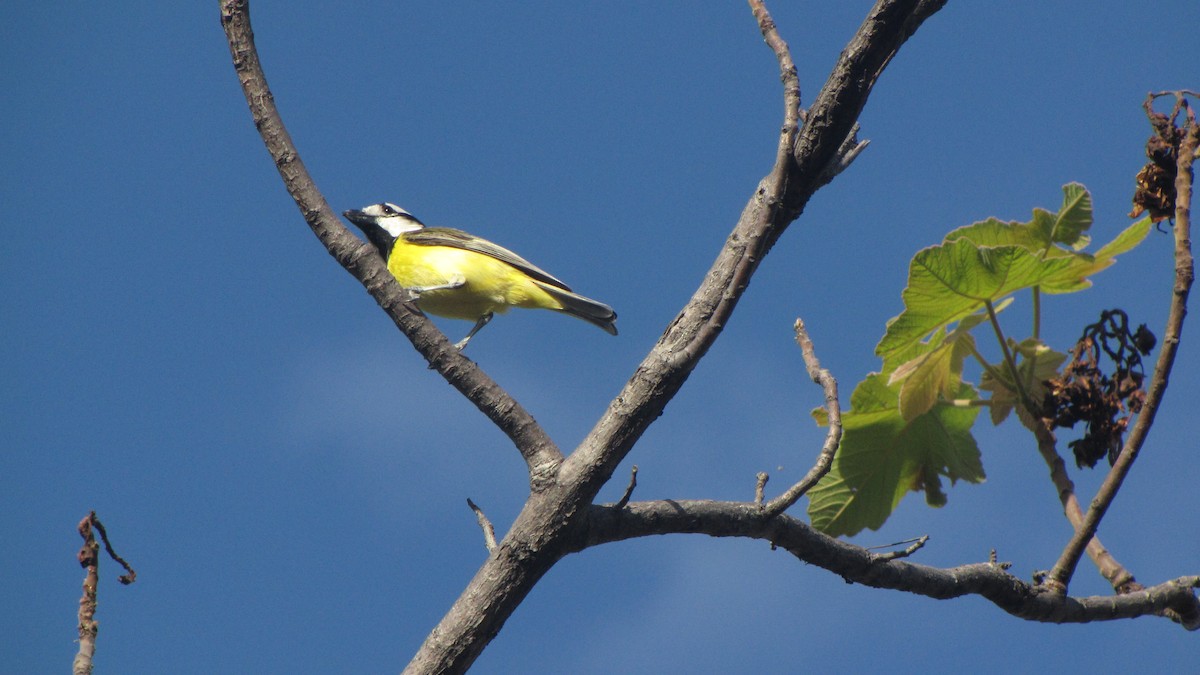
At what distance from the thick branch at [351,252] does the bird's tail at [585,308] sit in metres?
3.66

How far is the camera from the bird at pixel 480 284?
7.73 metres

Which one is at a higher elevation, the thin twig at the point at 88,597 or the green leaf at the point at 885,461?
the green leaf at the point at 885,461

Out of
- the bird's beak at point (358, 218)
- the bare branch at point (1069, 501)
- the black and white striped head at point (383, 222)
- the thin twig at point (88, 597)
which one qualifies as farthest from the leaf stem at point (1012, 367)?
the bird's beak at point (358, 218)

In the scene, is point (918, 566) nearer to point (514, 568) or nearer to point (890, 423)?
point (890, 423)

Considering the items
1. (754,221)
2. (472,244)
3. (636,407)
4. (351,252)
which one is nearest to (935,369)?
(754,221)

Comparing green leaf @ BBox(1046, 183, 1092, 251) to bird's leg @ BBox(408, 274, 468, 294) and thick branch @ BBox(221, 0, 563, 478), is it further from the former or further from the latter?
bird's leg @ BBox(408, 274, 468, 294)

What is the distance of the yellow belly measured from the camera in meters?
7.76

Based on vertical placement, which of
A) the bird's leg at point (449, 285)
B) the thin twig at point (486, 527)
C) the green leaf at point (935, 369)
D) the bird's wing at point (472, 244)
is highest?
the bird's wing at point (472, 244)

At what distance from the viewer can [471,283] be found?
7.72 m

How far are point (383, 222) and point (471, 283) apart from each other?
2255mm

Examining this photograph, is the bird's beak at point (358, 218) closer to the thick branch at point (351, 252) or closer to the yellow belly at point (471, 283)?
the yellow belly at point (471, 283)

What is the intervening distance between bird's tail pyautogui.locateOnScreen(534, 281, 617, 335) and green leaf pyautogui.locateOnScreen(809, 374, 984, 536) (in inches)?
151

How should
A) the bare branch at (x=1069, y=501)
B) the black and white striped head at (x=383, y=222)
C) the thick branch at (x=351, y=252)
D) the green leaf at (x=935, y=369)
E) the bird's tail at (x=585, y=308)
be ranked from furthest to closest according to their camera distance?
the black and white striped head at (x=383, y=222), the bird's tail at (x=585, y=308), the thick branch at (x=351, y=252), the green leaf at (x=935, y=369), the bare branch at (x=1069, y=501)

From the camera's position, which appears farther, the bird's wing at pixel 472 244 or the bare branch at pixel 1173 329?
the bird's wing at pixel 472 244
